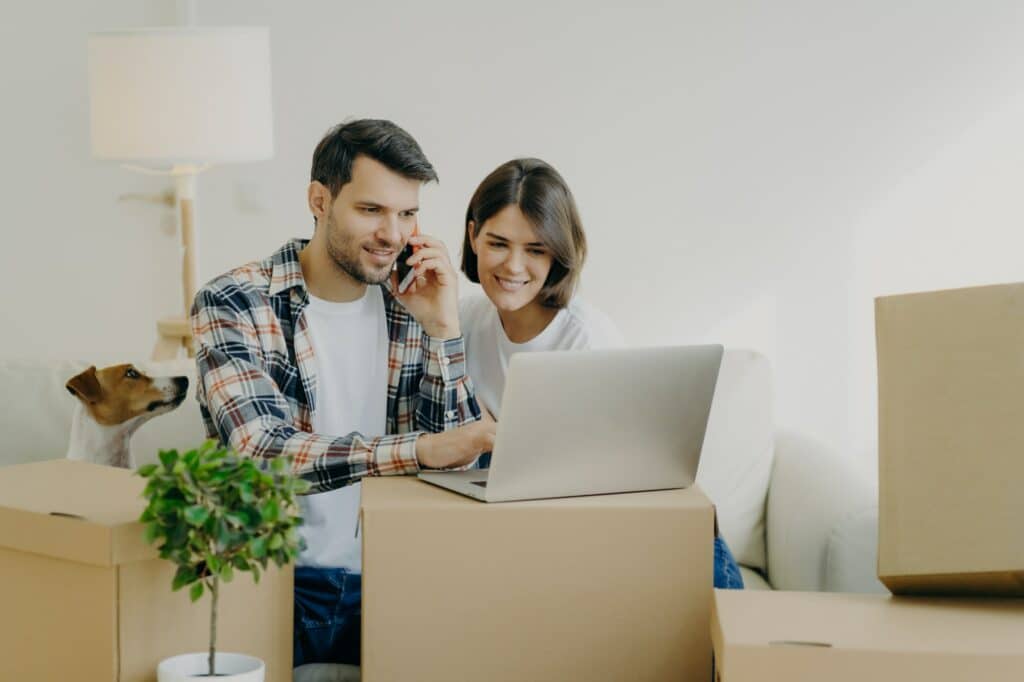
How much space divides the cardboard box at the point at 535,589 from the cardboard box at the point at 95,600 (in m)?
0.16

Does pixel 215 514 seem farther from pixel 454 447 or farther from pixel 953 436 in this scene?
pixel 953 436

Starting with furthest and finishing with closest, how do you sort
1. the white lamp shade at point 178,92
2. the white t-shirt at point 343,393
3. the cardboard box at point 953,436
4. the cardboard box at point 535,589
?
the white lamp shade at point 178,92 → the white t-shirt at point 343,393 → the cardboard box at point 535,589 → the cardboard box at point 953,436

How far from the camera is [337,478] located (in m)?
1.56

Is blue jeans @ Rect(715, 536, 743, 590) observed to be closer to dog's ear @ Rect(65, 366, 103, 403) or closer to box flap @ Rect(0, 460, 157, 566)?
box flap @ Rect(0, 460, 157, 566)

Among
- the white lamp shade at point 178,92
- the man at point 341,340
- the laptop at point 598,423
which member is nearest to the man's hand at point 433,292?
the man at point 341,340

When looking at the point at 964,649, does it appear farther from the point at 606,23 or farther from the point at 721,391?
the point at 606,23

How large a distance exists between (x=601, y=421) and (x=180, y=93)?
5.08 feet

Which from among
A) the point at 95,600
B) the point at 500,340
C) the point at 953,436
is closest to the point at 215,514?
the point at 95,600

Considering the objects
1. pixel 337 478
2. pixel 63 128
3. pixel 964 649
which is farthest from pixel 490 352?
pixel 63 128

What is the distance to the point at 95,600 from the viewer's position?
3.94ft

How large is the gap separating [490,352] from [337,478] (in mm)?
465

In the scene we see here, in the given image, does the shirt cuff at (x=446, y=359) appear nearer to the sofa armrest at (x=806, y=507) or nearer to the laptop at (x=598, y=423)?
the laptop at (x=598, y=423)

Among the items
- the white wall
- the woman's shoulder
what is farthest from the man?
the white wall

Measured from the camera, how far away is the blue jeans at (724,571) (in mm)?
1599
